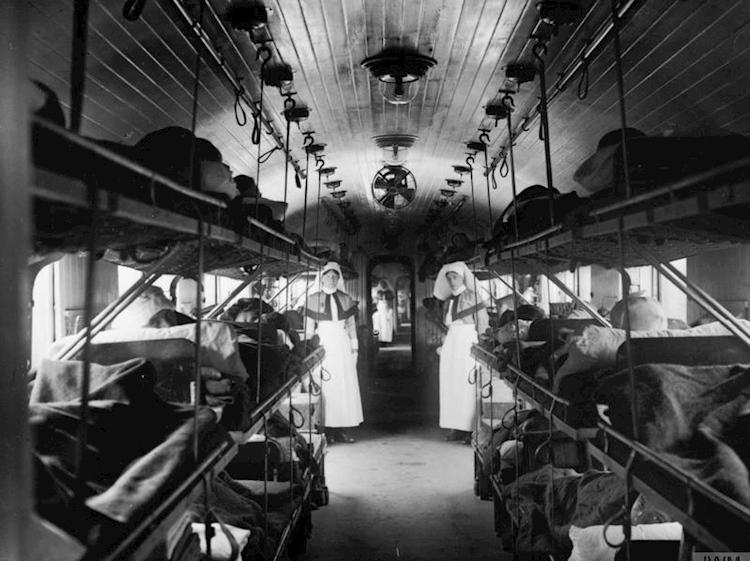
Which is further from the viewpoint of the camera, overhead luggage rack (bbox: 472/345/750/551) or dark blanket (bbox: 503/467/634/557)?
dark blanket (bbox: 503/467/634/557)

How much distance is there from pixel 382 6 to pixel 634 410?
2.62 m

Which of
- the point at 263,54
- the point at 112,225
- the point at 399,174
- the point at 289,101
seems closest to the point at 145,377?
the point at 112,225

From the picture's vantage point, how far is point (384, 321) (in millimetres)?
23328

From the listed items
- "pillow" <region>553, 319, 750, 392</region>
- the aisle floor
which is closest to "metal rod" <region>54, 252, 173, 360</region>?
"pillow" <region>553, 319, 750, 392</region>

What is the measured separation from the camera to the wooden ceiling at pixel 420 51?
3.45m

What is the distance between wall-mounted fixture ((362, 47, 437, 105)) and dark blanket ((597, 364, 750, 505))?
2.81 m

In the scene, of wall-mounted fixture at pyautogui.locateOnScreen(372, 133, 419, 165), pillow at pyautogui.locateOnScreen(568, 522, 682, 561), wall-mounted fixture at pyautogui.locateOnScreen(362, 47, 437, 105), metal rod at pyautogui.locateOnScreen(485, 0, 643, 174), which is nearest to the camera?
pillow at pyautogui.locateOnScreen(568, 522, 682, 561)

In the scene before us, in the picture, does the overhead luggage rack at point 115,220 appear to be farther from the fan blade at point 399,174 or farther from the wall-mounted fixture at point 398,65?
the fan blade at point 399,174

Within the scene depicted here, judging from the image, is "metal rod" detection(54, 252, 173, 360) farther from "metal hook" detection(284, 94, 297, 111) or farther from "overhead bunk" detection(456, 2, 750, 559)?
"metal hook" detection(284, 94, 297, 111)

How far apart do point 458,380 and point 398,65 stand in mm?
5416

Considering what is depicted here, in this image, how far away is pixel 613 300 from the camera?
9570 mm

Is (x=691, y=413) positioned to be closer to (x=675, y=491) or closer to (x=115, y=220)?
(x=675, y=491)

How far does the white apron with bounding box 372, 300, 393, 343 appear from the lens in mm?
23016

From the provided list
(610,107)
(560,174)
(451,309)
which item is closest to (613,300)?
(451,309)
